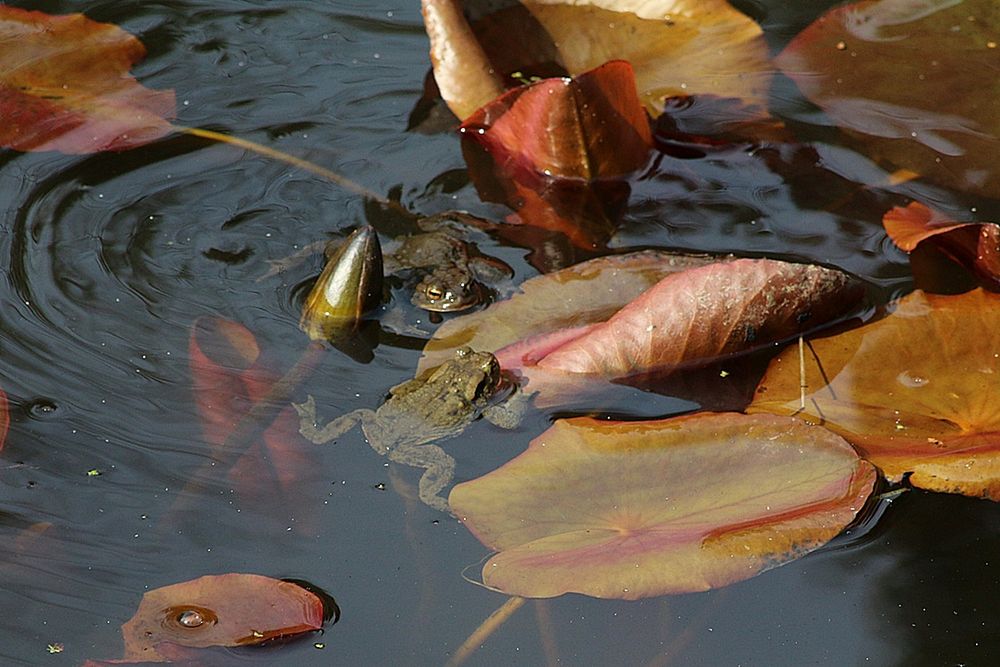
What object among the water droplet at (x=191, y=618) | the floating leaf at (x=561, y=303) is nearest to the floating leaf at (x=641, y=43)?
the floating leaf at (x=561, y=303)

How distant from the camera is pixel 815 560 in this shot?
2584 millimetres

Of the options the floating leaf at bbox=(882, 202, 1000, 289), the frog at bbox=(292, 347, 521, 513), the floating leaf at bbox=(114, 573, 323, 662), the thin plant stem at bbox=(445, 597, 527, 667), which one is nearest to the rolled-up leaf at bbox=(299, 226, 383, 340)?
the frog at bbox=(292, 347, 521, 513)

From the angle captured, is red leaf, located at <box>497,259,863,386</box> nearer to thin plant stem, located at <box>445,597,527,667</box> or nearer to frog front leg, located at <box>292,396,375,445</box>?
frog front leg, located at <box>292,396,375,445</box>

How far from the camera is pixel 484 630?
7.88 feet

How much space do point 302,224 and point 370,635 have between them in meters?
1.75

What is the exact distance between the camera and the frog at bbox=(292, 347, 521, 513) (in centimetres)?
285

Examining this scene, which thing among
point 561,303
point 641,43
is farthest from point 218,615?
point 641,43

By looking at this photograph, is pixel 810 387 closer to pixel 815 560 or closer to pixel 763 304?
pixel 763 304

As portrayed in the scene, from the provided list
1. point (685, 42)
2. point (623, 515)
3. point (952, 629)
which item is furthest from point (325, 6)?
point (952, 629)

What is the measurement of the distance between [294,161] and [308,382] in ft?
3.86

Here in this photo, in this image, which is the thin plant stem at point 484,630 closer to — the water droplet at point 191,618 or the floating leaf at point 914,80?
the water droplet at point 191,618

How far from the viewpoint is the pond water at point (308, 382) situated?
8.00ft

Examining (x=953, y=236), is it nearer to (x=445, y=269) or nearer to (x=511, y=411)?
(x=511, y=411)

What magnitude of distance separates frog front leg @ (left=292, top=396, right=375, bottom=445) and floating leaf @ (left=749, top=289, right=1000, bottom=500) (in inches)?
43.5
